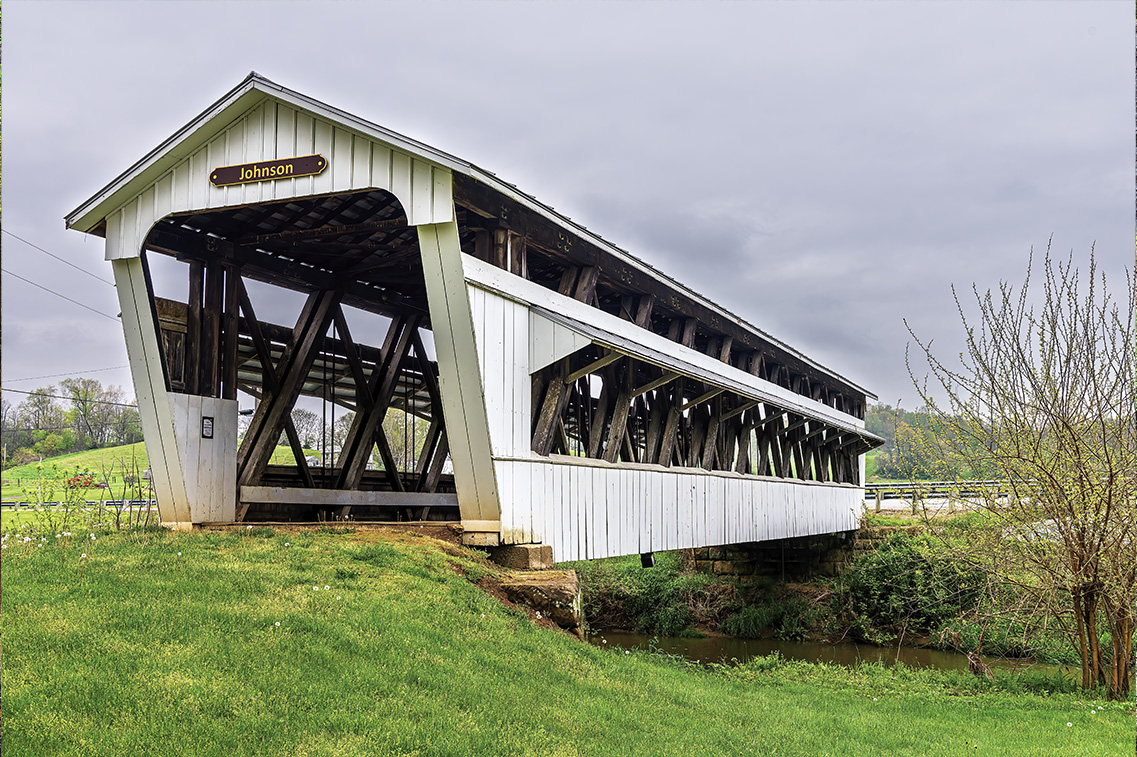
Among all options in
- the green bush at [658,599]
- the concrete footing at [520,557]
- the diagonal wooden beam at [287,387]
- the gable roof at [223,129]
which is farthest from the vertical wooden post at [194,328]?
the green bush at [658,599]

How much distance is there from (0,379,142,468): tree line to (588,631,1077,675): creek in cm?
1186

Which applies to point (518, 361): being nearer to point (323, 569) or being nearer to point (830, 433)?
point (323, 569)

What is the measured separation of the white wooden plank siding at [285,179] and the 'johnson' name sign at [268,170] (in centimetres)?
5

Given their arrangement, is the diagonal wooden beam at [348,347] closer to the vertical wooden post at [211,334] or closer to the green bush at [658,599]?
the vertical wooden post at [211,334]

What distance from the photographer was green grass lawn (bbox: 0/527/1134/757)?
16.0ft

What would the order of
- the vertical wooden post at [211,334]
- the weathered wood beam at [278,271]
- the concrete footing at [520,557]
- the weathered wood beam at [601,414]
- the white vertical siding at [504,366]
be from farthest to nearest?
the weathered wood beam at [601,414], the vertical wooden post at [211,334], the weathered wood beam at [278,271], the concrete footing at [520,557], the white vertical siding at [504,366]

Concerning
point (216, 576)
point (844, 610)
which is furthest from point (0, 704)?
point (844, 610)

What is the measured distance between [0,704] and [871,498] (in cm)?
3100

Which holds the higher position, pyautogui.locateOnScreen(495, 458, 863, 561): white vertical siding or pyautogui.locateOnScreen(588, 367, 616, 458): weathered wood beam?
pyautogui.locateOnScreen(588, 367, 616, 458): weathered wood beam

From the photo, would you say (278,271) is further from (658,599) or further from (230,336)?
(658,599)

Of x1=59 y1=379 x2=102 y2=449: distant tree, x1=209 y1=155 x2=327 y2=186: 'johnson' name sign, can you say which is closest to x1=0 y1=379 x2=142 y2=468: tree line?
x1=59 y1=379 x2=102 y2=449: distant tree

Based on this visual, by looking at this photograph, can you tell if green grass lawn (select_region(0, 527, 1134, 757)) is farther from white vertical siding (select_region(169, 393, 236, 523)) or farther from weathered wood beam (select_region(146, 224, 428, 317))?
weathered wood beam (select_region(146, 224, 428, 317))

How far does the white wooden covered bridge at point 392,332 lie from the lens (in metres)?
9.55

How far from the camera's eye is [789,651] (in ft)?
66.3
